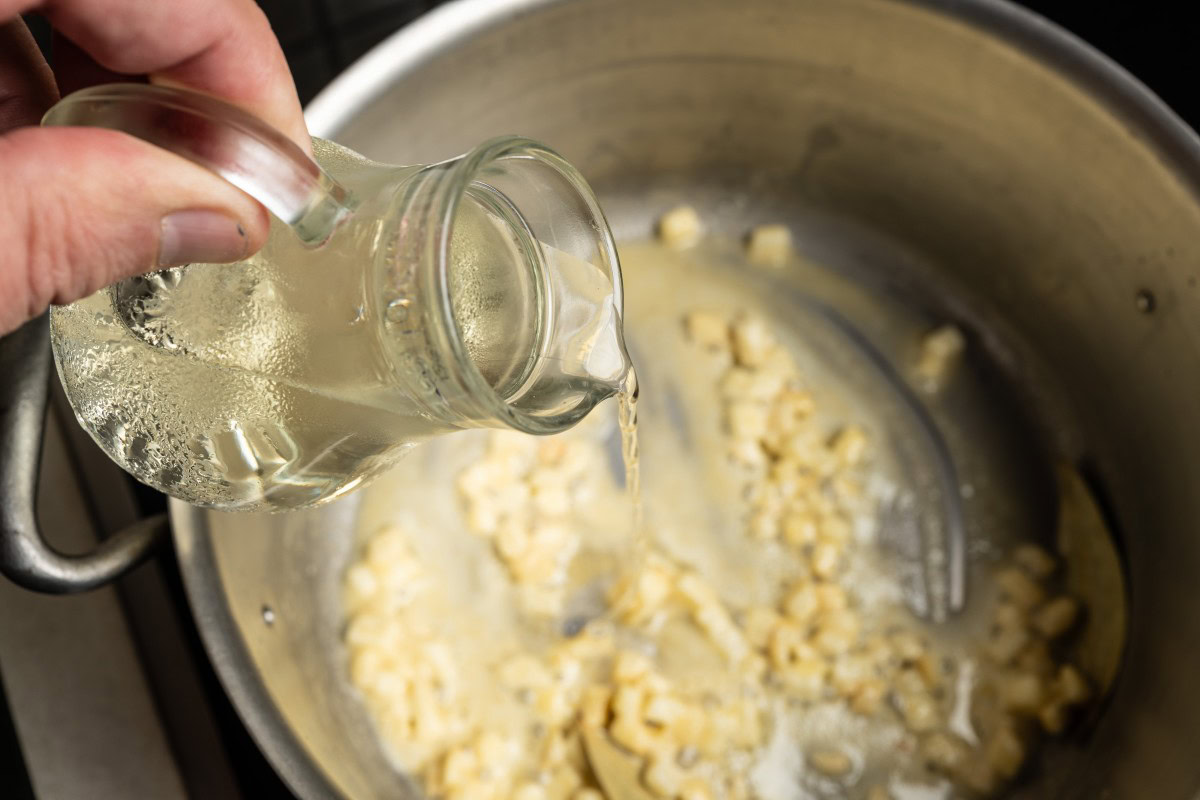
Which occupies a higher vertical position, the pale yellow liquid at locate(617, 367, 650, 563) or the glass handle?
the glass handle

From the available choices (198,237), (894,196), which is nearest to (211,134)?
(198,237)

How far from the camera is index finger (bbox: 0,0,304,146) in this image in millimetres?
486

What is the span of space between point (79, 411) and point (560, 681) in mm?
472

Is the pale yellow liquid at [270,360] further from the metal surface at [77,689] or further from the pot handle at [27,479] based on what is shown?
the metal surface at [77,689]

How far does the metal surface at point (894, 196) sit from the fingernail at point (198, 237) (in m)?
0.29

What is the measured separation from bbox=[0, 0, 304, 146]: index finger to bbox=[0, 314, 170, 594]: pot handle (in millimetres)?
188

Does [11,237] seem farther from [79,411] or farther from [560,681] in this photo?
[560,681]

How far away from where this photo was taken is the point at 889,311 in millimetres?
1035

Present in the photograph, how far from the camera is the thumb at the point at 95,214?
14.6 inches

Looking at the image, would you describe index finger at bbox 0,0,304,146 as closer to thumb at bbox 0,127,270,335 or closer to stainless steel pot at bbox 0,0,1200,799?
thumb at bbox 0,127,270,335

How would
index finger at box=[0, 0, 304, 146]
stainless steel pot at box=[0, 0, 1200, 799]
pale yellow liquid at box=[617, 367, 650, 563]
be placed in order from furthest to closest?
stainless steel pot at box=[0, 0, 1200, 799] → pale yellow liquid at box=[617, 367, 650, 563] → index finger at box=[0, 0, 304, 146]

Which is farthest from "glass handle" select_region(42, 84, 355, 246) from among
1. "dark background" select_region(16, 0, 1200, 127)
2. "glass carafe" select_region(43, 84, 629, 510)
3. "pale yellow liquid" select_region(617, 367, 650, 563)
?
"dark background" select_region(16, 0, 1200, 127)

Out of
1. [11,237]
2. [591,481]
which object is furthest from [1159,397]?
[11,237]

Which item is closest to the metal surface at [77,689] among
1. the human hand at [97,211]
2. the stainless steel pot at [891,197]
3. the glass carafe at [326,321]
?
the stainless steel pot at [891,197]
